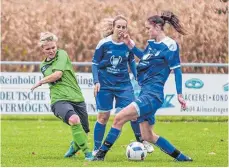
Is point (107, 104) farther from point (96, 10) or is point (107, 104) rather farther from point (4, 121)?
point (96, 10)

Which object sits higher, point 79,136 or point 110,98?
point 110,98

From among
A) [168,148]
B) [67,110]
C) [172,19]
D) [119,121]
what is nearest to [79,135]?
[67,110]

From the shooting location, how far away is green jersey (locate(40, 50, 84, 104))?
12.0 meters

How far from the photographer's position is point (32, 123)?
62.7ft

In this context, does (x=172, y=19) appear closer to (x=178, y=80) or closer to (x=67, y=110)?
(x=178, y=80)

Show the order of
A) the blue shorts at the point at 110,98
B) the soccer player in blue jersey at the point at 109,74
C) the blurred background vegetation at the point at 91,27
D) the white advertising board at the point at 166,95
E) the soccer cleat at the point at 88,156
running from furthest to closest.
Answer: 1. the blurred background vegetation at the point at 91,27
2. the white advertising board at the point at 166,95
3. the blue shorts at the point at 110,98
4. the soccer player in blue jersey at the point at 109,74
5. the soccer cleat at the point at 88,156

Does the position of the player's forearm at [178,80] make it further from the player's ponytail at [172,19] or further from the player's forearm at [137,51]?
the player's forearm at [137,51]

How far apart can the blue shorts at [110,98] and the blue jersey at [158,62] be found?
4.50 feet

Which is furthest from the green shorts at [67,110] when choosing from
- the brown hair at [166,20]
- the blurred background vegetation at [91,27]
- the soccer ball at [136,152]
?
the blurred background vegetation at [91,27]

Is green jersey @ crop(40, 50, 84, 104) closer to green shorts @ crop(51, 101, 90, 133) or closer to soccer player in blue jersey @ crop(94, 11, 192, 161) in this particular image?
green shorts @ crop(51, 101, 90, 133)

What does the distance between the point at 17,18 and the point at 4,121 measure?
625cm

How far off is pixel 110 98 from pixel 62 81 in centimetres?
116

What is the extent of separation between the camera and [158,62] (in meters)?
11.6

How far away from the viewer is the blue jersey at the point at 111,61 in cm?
1284
